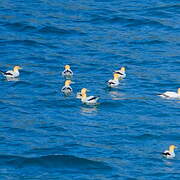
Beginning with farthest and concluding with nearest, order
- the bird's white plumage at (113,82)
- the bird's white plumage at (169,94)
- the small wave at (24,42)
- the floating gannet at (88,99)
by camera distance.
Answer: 1. the small wave at (24,42)
2. the bird's white plumage at (113,82)
3. the bird's white plumage at (169,94)
4. the floating gannet at (88,99)

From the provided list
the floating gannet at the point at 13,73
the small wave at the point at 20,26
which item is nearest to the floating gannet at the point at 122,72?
the floating gannet at the point at 13,73

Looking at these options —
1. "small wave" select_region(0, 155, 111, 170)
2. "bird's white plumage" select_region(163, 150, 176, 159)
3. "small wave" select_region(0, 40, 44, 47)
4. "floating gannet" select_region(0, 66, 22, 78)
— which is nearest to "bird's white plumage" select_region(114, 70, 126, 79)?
"floating gannet" select_region(0, 66, 22, 78)

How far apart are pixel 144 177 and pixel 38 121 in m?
5.77

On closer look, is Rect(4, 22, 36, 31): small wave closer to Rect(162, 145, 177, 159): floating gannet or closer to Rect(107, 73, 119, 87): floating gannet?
Rect(107, 73, 119, 87): floating gannet

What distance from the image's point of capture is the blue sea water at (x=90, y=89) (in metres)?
31.5

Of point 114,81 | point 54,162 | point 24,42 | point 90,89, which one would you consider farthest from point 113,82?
point 54,162

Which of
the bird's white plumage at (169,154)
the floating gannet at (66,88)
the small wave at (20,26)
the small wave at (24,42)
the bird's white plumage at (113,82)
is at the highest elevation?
the small wave at (20,26)

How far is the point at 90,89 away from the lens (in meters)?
39.2

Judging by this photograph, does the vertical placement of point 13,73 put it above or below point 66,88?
above

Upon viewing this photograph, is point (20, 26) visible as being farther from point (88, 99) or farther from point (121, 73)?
point (88, 99)

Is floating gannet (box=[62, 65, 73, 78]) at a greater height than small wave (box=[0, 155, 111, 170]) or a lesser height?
greater

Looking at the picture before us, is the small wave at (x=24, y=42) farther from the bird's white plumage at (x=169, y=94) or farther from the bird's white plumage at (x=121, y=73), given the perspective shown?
the bird's white plumage at (x=169, y=94)

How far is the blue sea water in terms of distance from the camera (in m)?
31.5

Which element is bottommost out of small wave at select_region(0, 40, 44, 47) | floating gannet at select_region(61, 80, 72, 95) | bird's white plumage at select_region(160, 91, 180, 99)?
bird's white plumage at select_region(160, 91, 180, 99)
